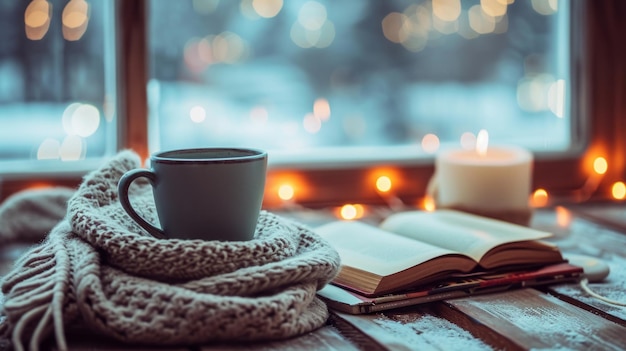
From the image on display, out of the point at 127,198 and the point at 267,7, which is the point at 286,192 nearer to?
the point at 267,7

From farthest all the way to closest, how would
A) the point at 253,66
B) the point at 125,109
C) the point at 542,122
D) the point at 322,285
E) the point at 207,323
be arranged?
the point at 542,122 → the point at 253,66 → the point at 125,109 → the point at 322,285 → the point at 207,323

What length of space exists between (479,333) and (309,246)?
0.18 metres

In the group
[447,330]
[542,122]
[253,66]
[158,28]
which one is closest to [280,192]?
[253,66]

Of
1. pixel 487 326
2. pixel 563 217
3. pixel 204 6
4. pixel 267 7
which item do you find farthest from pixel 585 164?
pixel 487 326

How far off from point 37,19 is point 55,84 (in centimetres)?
11

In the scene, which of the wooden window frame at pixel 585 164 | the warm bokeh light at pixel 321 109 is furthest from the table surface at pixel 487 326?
the warm bokeh light at pixel 321 109

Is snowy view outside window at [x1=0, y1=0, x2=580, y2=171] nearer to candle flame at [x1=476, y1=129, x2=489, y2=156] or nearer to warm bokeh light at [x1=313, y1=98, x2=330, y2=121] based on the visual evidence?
warm bokeh light at [x1=313, y1=98, x2=330, y2=121]

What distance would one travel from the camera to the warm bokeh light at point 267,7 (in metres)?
1.41

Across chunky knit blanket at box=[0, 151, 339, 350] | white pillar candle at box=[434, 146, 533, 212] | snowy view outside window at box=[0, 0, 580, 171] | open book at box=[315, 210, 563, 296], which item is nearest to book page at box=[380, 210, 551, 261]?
open book at box=[315, 210, 563, 296]

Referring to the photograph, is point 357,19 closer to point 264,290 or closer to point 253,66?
point 253,66

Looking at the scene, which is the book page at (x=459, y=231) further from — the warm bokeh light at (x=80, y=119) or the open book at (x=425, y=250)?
the warm bokeh light at (x=80, y=119)

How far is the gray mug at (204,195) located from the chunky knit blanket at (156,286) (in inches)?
0.8

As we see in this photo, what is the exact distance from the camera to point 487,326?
27.4 inches

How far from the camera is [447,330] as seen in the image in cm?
71
